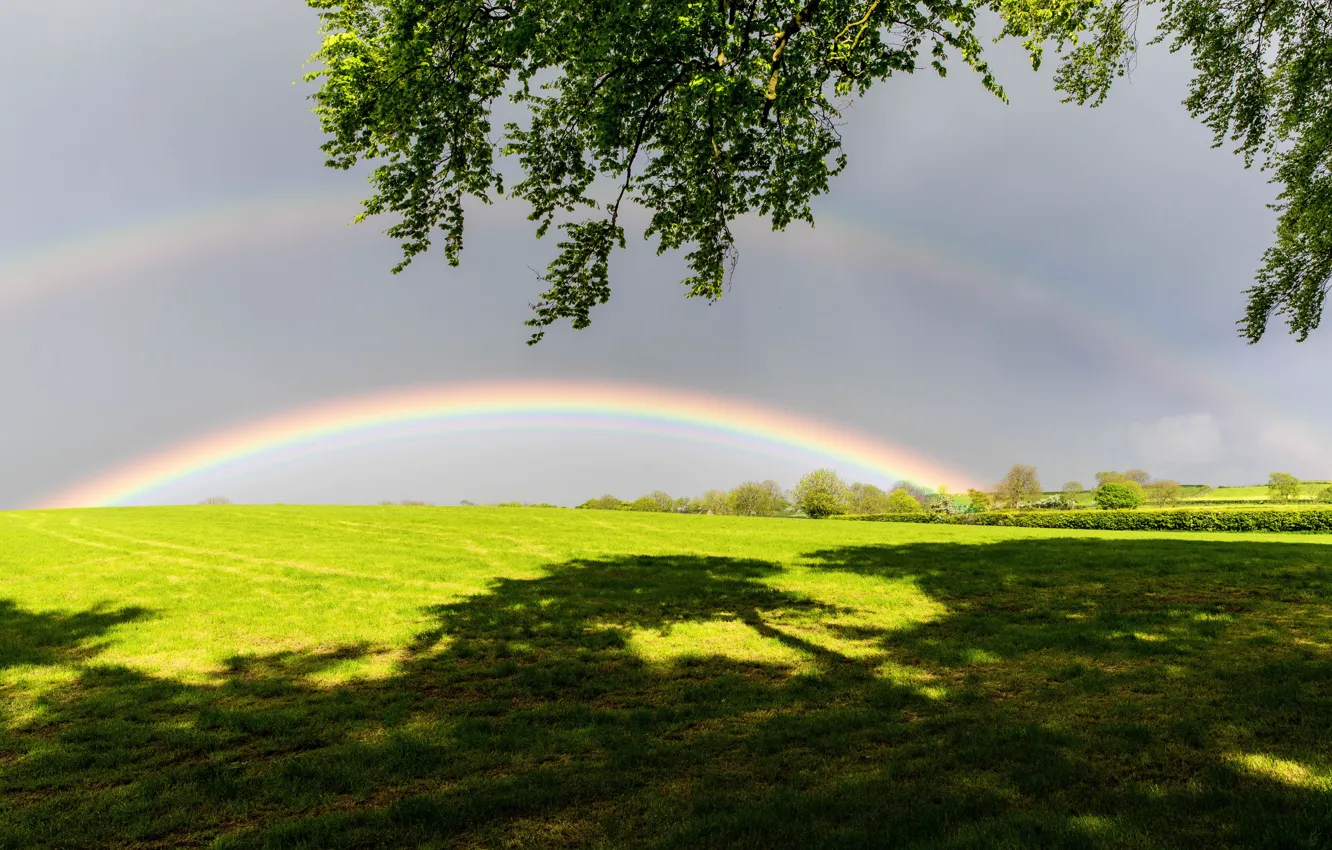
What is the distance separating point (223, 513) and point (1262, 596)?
195 feet

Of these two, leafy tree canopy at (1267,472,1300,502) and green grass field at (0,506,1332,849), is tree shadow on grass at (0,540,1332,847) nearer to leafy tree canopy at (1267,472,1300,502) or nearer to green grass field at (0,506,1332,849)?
green grass field at (0,506,1332,849)

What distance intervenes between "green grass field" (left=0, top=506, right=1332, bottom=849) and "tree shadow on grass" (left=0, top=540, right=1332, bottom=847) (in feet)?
0.13

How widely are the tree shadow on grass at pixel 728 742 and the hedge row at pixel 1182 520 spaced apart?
1765 inches

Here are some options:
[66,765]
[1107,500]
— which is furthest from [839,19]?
[1107,500]

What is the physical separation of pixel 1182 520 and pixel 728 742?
58.7 metres

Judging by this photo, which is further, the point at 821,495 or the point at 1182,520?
the point at 821,495

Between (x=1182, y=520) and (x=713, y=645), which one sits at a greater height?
(x=1182, y=520)

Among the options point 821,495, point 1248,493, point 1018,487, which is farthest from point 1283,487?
point 821,495

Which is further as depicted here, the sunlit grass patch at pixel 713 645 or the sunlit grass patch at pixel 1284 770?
the sunlit grass patch at pixel 713 645

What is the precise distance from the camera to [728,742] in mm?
7285

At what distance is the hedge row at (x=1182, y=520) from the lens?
1741 inches

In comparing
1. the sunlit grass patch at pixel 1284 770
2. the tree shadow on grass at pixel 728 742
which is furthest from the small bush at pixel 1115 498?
the sunlit grass patch at pixel 1284 770

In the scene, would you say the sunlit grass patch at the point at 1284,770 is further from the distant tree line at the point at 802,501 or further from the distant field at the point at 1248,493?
the distant field at the point at 1248,493

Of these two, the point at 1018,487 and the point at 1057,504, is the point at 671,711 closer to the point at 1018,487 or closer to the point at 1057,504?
the point at 1057,504
